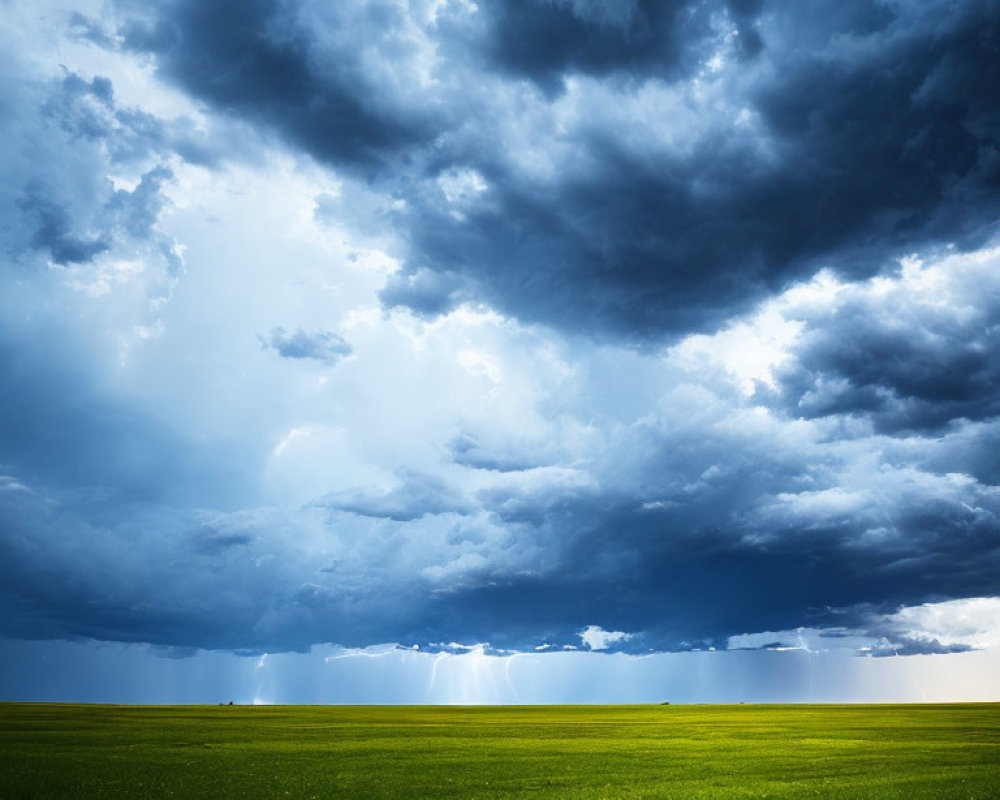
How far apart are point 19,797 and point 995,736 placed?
82.9 m

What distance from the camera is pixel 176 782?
40.6 m

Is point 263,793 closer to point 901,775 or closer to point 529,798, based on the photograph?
point 529,798

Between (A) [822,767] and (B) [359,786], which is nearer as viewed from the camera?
(B) [359,786]

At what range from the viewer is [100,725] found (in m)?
90.4

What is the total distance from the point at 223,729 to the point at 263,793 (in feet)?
192

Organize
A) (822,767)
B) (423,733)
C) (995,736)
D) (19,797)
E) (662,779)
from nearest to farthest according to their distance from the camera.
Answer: (19,797)
(662,779)
(822,767)
(995,736)
(423,733)

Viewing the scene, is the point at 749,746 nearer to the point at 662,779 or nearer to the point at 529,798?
the point at 662,779

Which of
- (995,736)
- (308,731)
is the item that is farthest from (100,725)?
(995,736)

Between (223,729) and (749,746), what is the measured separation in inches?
2364

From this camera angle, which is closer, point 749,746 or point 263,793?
point 263,793

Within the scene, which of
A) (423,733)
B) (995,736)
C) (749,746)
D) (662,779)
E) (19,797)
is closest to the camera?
(19,797)

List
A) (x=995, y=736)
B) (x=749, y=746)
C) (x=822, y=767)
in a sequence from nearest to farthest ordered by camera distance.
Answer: (x=822, y=767)
(x=749, y=746)
(x=995, y=736)

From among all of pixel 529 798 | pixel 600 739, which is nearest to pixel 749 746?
pixel 600 739

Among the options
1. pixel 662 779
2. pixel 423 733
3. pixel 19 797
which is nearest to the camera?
pixel 19 797
